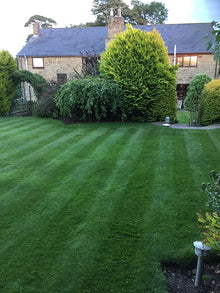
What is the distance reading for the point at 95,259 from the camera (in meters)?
2.84

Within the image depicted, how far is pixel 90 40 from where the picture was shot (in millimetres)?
23406

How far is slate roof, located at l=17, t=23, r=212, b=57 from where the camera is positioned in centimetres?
2133

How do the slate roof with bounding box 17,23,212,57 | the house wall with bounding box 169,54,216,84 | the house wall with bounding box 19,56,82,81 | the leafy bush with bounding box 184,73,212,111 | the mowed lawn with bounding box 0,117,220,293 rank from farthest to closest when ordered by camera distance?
the house wall with bounding box 19,56,82,81 → the slate roof with bounding box 17,23,212,57 → the house wall with bounding box 169,54,216,84 → the leafy bush with bounding box 184,73,212,111 → the mowed lawn with bounding box 0,117,220,293

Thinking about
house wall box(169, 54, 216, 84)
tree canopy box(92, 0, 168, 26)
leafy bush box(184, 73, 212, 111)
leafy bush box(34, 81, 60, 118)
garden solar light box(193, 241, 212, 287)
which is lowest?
garden solar light box(193, 241, 212, 287)

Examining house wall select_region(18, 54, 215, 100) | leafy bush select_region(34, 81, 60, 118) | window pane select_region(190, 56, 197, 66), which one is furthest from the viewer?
window pane select_region(190, 56, 197, 66)

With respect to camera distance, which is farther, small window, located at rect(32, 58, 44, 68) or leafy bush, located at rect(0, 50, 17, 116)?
small window, located at rect(32, 58, 44, 68)

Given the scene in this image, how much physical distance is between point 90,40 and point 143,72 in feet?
47.9

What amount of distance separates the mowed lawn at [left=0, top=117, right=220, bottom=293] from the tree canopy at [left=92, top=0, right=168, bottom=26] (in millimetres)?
34155

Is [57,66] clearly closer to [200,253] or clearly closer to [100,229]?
[100,229]

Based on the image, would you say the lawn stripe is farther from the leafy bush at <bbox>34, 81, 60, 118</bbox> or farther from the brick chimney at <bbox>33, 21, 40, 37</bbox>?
the brick chimney at <bbox>33, 21, 40, 37</bbox>

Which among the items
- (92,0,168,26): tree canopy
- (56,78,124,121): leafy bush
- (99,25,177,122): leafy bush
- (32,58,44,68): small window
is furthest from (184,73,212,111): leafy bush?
(92,0,168,26): tree canopy

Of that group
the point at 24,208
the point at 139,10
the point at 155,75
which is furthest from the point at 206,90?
the point at 139,10

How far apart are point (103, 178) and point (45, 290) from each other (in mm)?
2829

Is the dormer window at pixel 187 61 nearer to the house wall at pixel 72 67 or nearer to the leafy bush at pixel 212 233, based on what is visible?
the house wall at pixel 72 67
